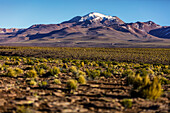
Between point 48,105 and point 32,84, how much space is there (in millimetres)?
3216

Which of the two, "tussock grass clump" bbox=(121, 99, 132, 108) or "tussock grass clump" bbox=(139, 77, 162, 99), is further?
"tussock grass clump" bbox=(139, 77, 162, 99)

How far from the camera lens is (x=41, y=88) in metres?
8.67

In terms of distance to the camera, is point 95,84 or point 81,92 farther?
point 95,84

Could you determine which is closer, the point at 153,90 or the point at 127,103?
the point at 127,103

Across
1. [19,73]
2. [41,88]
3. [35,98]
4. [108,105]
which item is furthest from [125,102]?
[19,73]

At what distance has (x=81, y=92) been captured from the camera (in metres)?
8.14

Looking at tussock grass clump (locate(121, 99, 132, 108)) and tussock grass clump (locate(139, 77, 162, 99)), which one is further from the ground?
tussock grass clump (locate(139, 77, 162, 99))

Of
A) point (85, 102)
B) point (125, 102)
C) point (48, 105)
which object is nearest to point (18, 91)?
point (48, 105)

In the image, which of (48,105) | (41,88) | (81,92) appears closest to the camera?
(48,105)

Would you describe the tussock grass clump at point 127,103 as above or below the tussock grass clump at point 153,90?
below

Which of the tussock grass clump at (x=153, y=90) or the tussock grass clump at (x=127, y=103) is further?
the tussock grass clump at (x=153, y=90)

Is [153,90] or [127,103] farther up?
[153,90]

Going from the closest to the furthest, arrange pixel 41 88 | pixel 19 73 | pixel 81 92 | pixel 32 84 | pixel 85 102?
pixel 85 102
pixel 81 92
pixel 41 88
pixel 32 84
pixel 19 73

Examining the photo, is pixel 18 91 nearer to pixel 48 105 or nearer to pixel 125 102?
pixel 48 105
